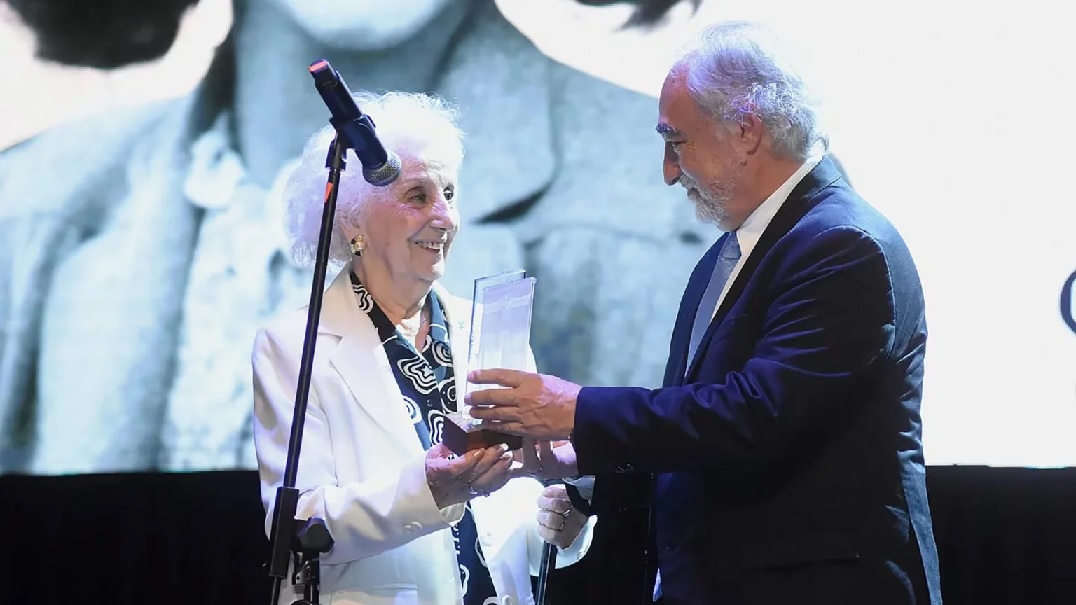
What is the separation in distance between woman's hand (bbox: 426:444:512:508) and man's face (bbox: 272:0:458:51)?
5.36 ft

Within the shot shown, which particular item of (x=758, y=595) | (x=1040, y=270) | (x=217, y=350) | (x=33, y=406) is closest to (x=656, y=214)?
(x=1040, y=270)

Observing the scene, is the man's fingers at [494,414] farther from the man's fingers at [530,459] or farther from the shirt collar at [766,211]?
the shirt collar at [766,211]

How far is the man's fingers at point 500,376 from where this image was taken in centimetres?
191

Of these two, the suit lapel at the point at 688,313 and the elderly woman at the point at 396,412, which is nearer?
the elderly woman at the point at 396,412

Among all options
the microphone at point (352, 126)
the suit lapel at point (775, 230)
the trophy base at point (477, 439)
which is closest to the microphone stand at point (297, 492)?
the microphone at point (352, 126)

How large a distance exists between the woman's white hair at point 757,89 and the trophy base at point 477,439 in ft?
2.29

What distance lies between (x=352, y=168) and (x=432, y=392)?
53cm

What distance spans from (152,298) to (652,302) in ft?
4.73

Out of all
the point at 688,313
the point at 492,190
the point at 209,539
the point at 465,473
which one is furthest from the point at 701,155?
the point at 209,539

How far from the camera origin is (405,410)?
221 cm

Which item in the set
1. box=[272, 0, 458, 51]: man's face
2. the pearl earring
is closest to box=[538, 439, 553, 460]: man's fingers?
the pearl earring

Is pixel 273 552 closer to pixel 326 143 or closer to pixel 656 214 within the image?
pixel 326 143

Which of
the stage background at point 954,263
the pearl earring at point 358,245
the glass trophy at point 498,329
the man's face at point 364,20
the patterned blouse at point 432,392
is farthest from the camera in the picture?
the man's face at point 364,20

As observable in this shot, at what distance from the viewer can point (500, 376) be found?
1916mm
